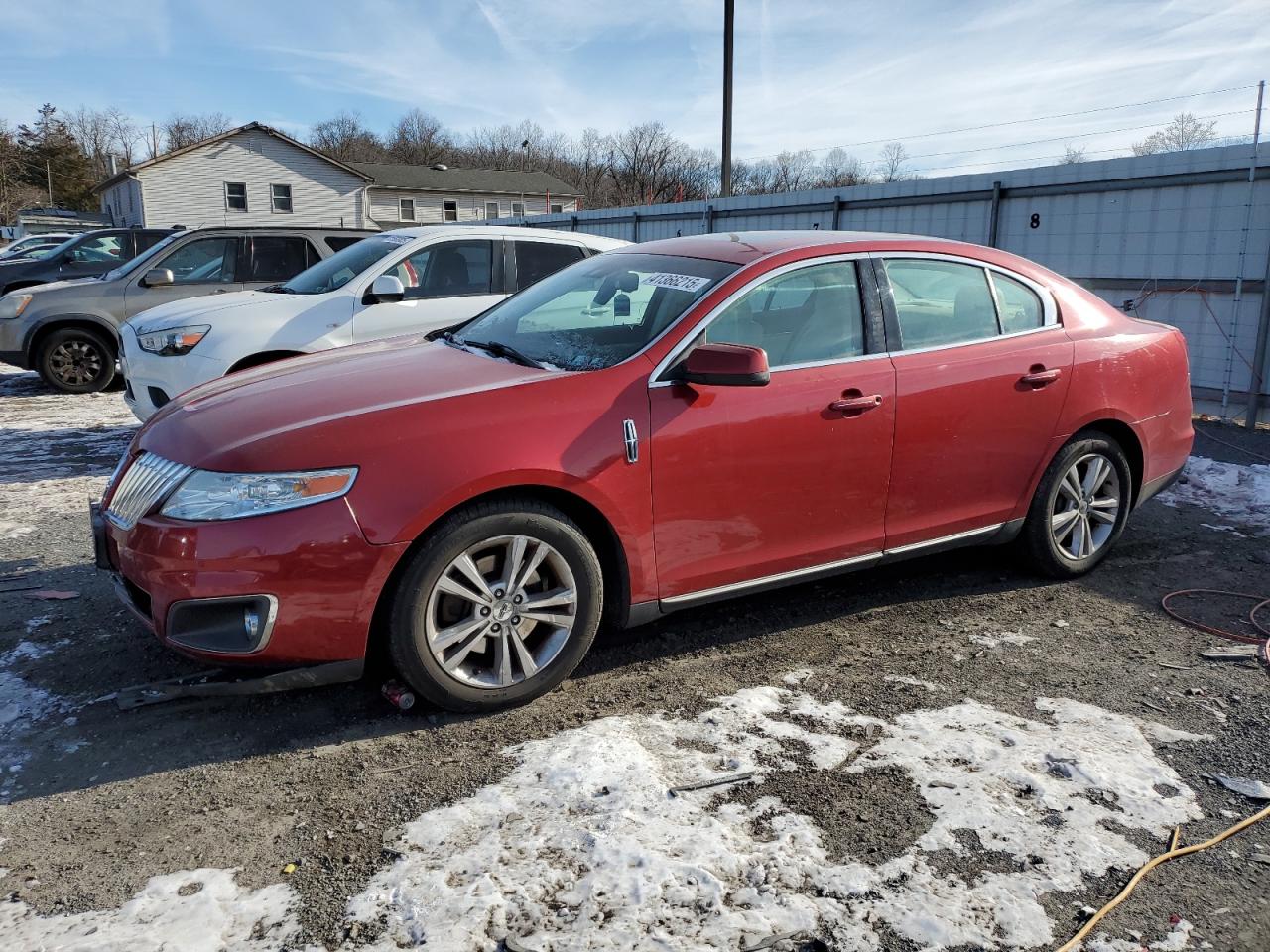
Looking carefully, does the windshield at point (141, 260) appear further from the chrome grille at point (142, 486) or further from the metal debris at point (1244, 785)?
the metal debris at point (1244, 785)

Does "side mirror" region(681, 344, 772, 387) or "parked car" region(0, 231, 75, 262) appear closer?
"side mirror" region(681, 344, 772, 387)

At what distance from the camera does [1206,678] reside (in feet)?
13.0

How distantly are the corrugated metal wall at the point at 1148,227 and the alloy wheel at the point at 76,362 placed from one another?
10.4 metres

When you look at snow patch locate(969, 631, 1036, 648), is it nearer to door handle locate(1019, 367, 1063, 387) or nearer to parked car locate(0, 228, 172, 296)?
door handle locate(1019, 367, 1063, 387)

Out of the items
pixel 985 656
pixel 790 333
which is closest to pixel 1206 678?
pixel 985 656

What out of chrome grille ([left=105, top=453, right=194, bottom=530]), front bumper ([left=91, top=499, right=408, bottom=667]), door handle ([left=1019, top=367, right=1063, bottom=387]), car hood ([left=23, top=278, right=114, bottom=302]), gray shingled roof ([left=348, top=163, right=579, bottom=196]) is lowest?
front bumper ([left=91, top=499, right=408, bottom=667])

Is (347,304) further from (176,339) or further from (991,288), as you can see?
(991,288)

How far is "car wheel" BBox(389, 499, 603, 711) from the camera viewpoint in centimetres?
329

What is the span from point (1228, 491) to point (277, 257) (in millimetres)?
9225

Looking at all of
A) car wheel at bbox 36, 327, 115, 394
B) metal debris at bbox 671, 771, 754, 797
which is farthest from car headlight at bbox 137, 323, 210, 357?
metal debris at bbox 671, 771, 754, 797

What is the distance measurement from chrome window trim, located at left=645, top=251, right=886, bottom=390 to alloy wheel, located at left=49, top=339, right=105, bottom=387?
389 inches

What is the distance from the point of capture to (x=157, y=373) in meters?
7.22

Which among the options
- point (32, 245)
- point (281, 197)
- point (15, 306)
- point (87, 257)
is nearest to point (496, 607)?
point (15, 306)

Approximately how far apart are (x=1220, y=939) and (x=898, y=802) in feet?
2.88
